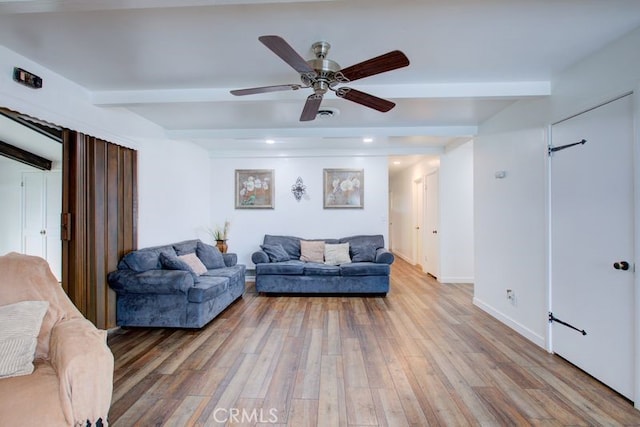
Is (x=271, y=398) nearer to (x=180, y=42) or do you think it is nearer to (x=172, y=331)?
(x=172, y=331)

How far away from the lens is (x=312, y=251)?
5.06m

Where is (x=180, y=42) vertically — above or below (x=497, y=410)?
above

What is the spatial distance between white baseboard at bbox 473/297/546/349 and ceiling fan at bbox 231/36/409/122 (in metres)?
2.69

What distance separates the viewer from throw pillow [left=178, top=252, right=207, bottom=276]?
3.85 m

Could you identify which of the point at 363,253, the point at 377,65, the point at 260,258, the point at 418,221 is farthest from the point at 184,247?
the point at 418,221

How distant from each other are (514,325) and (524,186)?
153 cm

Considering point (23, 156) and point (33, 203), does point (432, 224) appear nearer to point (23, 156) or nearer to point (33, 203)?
point (23, 156)

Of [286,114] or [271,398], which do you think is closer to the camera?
[271,398]

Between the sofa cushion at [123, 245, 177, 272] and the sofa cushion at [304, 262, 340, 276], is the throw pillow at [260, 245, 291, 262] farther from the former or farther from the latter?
the sofa cushion at [123, 245, 177, 272]

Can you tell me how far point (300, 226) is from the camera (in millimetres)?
5594

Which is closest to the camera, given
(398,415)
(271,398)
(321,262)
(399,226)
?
(398,415)

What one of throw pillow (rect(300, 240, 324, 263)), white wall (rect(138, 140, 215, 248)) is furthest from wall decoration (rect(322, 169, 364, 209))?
white wall (rect(138, 140, 215, 248))

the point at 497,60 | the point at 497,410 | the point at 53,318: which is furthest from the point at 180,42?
the point at 497,410

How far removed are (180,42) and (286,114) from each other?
1.53 metres
